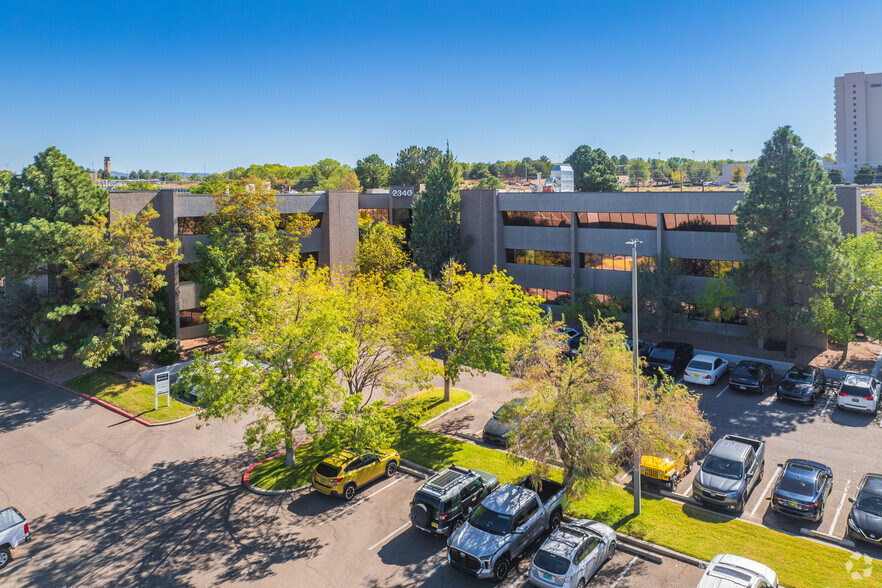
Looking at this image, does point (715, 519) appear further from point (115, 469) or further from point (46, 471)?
point (46, 471)

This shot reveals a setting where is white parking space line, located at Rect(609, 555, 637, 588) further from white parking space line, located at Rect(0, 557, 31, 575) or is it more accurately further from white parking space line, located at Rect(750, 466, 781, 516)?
white parking space line, located at Rect(0, 557, 31, 575)

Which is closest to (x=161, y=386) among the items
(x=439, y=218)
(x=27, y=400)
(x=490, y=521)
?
(x=27, y=400)

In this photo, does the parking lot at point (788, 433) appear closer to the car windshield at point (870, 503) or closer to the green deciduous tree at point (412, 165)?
the car windshield at point (870, 503)

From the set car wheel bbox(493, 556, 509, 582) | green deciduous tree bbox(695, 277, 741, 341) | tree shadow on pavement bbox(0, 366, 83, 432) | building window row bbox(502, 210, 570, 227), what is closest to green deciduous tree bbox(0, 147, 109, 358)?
tree shadow on pavement bbox(0, 366, 83, 432)

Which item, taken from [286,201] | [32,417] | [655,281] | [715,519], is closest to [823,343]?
[655,281]

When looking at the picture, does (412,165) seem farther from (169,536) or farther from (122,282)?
(169,536)
